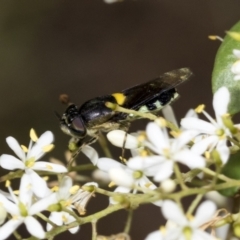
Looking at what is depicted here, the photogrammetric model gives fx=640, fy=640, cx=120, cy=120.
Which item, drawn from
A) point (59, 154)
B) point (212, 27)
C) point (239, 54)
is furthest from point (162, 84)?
point (212, 27)

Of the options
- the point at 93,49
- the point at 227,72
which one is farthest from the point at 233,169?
the point at 93,49

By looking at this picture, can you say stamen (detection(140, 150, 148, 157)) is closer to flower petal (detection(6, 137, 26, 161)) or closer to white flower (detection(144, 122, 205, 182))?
white flower (detection(144, 122, 205, 182))

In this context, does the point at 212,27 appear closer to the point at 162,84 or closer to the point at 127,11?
the point at 127,11

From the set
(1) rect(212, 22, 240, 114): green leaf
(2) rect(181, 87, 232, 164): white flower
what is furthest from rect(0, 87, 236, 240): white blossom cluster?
(1) rect(212, 22, 240, 114): green leaf

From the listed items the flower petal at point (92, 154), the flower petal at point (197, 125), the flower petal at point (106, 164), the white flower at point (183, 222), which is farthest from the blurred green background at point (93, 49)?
the white flower at point (183, 222)

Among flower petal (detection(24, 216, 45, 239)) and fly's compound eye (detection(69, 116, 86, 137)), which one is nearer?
flower petal (detection(24, 216, 45, 239))
